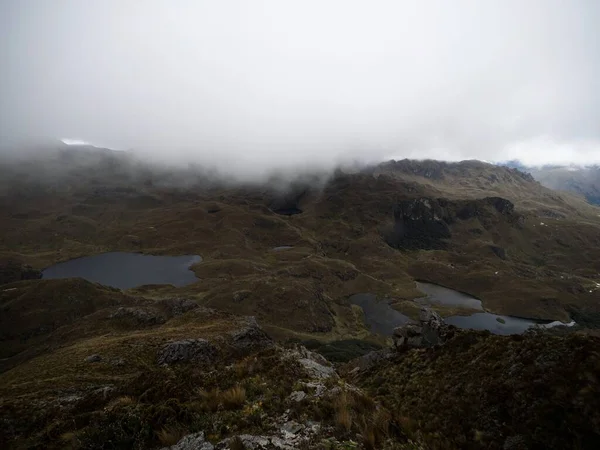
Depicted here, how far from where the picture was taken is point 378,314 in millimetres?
173125

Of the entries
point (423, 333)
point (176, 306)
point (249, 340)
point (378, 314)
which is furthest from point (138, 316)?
point (378, 314)

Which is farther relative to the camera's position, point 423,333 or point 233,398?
point 423,333

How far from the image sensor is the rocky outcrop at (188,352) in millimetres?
29375

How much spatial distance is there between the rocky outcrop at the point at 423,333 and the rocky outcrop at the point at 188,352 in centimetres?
1688

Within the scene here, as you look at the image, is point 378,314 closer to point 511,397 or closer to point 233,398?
point 511,397

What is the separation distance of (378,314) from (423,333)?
159654 millimetres

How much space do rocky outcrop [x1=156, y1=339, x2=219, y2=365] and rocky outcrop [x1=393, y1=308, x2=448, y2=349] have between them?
16875mm

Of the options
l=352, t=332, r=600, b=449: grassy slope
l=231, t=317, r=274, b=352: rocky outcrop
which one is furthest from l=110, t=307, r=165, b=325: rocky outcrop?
l=352, t=332, r=600, b=449: grassy slope

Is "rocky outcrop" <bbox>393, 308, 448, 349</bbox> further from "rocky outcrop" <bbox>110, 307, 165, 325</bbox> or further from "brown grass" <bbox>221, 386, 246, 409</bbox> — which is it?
"rocky outcrop" <bbox>110, 307, 165, 325</bbox>

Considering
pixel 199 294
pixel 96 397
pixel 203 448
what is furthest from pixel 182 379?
pixel 199 294

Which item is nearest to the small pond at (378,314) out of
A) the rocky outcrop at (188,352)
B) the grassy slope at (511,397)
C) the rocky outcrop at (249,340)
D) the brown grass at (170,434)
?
the rocky outcrop at (249,340)

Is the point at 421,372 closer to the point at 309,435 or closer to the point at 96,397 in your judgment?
the point at 309,435

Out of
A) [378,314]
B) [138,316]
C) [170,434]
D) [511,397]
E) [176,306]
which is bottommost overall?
[378,314]

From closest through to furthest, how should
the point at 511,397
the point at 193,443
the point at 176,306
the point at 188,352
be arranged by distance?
the point at 193,443, the point at 511,397, the point at 188,352, the point at 176,306
